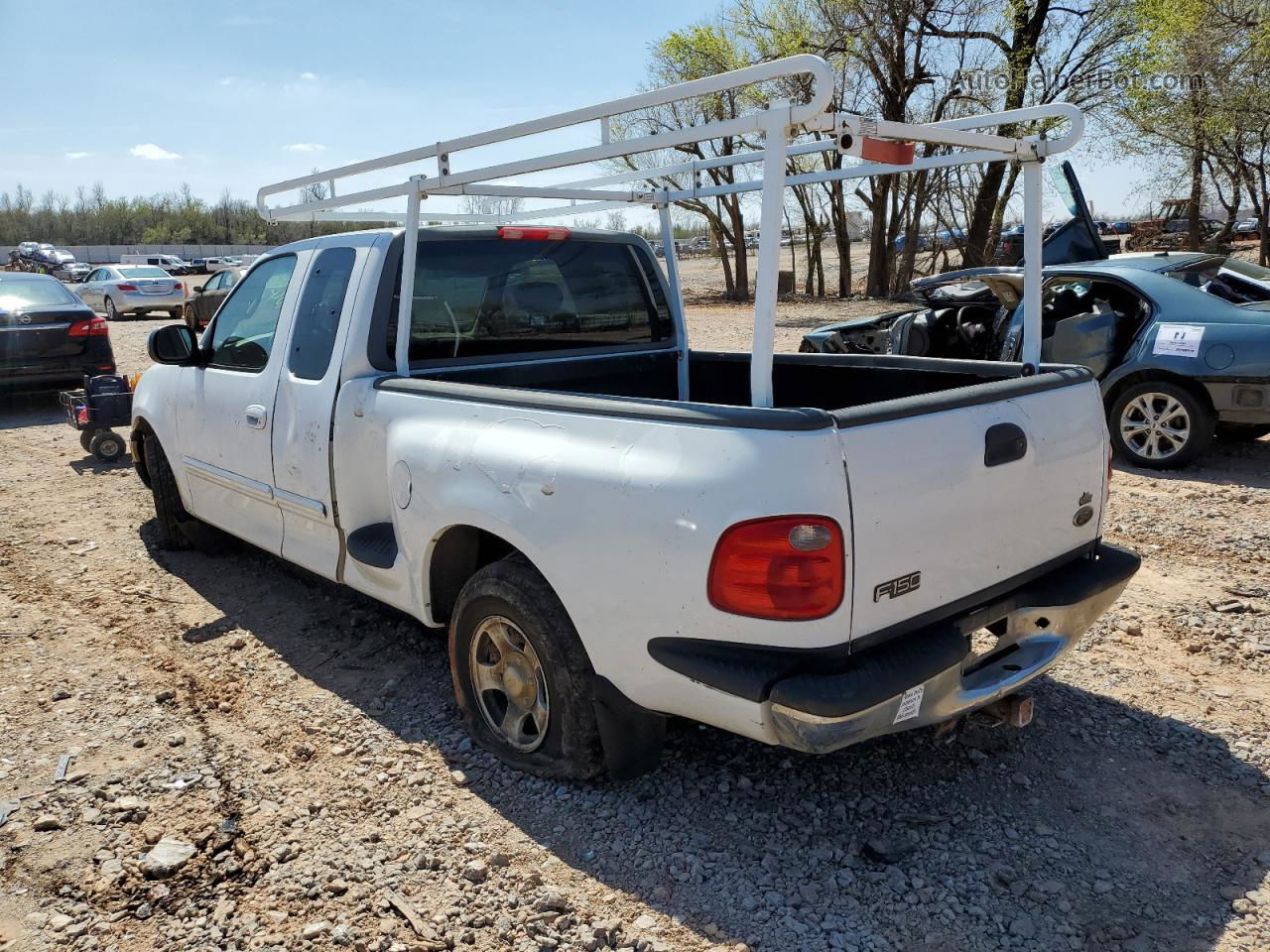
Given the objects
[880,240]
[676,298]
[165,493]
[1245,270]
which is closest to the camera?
[676,298]

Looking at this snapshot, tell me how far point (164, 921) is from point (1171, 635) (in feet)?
13.9

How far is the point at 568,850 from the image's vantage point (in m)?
2.91

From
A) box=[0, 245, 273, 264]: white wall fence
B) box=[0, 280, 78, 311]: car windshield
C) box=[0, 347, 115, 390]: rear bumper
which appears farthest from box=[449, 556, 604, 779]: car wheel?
box=[0, 245, 273, 264]: white wall fence

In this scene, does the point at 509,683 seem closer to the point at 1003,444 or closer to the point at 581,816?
the point at 581,816

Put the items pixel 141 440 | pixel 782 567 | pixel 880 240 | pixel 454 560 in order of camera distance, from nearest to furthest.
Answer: pixel 782 567 → pixel 454 560 → pixel 141 440 → pixel 880 240

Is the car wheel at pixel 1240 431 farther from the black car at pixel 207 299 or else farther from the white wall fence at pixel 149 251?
the white wall fence at pixel 149 251

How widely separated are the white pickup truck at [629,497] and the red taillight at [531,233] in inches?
0.4

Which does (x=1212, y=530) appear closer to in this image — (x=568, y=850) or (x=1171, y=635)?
(x=1171, y=635)

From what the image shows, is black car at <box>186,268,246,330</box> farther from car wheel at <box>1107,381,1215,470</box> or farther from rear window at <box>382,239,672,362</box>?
car wheel at <box>1107,381,1215,470</box>

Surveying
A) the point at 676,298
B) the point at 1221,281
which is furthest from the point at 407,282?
the point at 1221,281

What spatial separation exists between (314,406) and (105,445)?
5685mm

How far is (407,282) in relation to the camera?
3.78 metres

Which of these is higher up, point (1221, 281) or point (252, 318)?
point (1221, 281)

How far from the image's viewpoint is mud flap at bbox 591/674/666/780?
289cm
